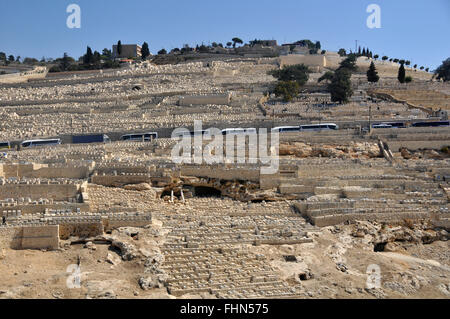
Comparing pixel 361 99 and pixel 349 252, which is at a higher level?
pixel 361 99

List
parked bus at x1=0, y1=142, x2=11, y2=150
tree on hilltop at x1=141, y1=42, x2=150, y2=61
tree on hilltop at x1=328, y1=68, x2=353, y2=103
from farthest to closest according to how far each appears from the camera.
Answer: tree on hilltop at x1=141, y1=42, x2=150, y2=61 → tree on hilltop at x1=328, y1=68, x2=353, y2=103 → parked bus at x1=0, y1=142, x2=11, y2=150

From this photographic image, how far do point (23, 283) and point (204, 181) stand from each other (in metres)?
8.40

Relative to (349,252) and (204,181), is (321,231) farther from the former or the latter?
(204,181)

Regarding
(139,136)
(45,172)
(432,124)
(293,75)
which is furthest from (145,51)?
→ (45,172)

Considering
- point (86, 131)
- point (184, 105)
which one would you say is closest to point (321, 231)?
point (86, 131)

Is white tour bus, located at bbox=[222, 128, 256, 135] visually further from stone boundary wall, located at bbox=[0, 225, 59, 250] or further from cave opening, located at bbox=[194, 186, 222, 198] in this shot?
stone boundary wall, located at bbox=[0, 225, 59, 250]

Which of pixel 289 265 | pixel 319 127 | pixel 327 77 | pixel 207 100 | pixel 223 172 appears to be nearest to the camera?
pixel 289 265

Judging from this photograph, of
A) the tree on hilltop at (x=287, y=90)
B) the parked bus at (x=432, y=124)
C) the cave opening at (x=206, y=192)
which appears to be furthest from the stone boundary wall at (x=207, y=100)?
the cave opening at (x=206, y=192)

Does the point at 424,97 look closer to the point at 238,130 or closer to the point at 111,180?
the point at 238,130

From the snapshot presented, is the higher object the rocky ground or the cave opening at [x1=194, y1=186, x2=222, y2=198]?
the cave opening at [x1=194, y1=186, x2=222, y2=198]

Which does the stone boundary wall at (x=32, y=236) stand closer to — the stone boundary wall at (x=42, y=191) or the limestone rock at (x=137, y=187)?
the stone boundary wall at (x=42, y=191)

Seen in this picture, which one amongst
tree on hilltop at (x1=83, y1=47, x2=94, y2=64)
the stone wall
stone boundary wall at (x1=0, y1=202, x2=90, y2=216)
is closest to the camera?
stone boundary wall at (x1=0, y1=202, x2=90, y2=216)

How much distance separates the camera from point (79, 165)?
21359 millimetres

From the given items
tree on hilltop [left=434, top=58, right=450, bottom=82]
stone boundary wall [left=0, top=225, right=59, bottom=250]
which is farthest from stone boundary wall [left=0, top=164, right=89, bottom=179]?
tree on hilltop [left=434, top=58, right=450, bottom=82]
